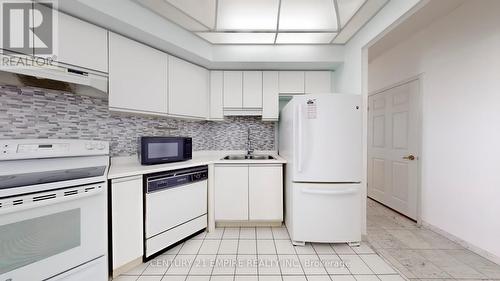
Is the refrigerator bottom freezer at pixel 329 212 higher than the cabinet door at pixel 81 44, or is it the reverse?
the cabinet door at pixel 81 44

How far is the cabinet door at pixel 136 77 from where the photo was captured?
178 cm

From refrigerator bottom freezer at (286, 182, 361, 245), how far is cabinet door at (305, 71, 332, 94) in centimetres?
141

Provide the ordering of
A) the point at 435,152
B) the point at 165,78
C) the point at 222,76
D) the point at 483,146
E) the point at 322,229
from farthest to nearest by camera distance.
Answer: the point at 222,76 → the point at 435,152 → the point at 165,78 → the point at 322,229 → the point at 483,146

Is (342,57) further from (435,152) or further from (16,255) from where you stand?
(16,255)

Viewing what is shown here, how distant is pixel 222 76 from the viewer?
2732 millimetres

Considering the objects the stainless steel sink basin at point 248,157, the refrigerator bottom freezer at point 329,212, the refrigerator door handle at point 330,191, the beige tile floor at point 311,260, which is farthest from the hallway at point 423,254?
the stainless steel sink basin at point 248,157

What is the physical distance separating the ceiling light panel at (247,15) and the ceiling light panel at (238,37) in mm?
92

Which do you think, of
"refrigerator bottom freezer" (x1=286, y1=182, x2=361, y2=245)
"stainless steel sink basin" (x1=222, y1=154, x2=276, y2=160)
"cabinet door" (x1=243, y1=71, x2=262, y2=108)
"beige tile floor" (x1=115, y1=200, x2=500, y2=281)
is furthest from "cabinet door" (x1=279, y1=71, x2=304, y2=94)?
"beige tile floor" (x1=115, y1=200, x2=500, y2=281)

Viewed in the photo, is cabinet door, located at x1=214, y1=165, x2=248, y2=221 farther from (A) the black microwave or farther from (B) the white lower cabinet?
(A) the black microwave

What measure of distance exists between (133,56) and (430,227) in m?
3.96

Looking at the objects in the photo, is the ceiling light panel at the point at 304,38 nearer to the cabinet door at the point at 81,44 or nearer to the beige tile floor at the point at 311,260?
the cabinet door at the point at 81,44

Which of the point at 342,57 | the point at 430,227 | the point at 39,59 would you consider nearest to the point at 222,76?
the point at 342,57

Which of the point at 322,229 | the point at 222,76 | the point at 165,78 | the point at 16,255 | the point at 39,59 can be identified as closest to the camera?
the point at 16,255

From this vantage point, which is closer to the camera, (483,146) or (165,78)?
(483,146)
